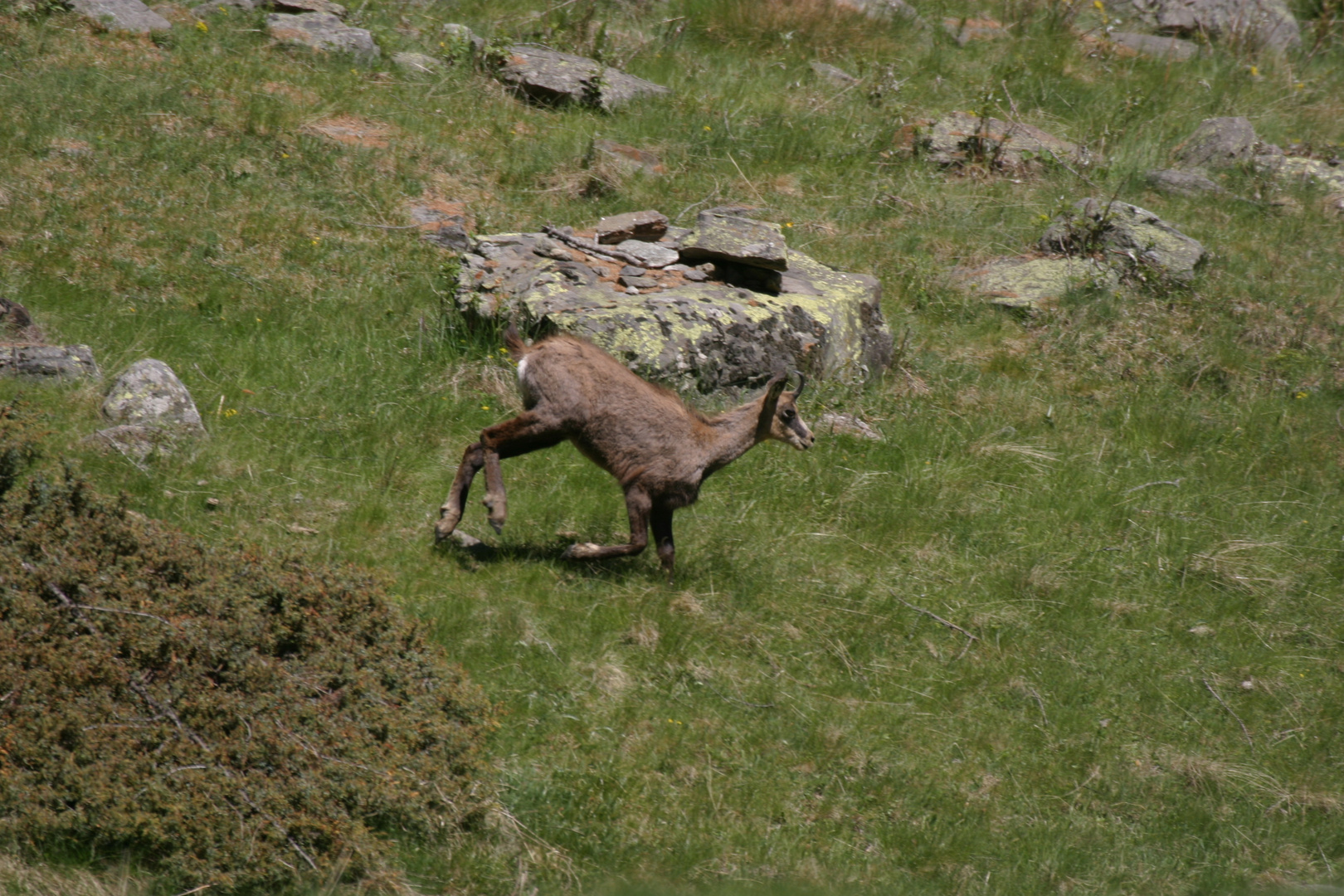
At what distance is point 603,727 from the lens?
630cm

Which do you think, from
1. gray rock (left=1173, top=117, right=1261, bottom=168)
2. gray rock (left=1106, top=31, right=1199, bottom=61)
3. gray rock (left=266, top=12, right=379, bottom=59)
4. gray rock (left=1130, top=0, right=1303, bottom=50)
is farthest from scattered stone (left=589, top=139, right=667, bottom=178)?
gray rock (left=1130, top=0, right=1303, bottom=50)

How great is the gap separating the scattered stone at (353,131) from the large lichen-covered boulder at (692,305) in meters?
3.07

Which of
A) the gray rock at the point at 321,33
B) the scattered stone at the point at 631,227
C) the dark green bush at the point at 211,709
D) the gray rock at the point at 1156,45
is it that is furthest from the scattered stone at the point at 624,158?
the gray rock at the point at 1156,45

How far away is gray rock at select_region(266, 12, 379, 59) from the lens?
14391 mm

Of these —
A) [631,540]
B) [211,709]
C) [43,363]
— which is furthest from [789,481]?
[43,363]

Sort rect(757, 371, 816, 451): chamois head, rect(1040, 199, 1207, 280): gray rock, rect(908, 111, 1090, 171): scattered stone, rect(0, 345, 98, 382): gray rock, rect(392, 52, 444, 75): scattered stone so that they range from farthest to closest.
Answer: rect(908, 111, 1090, 171): scattered stone < rect(392, 52, 444, 75): scattered stone < rect(1040, 199, 1207, 280): gray rock < rect(757, 371, 816, 451): chamois head < rect(0, 345, 98, 382): gray rock

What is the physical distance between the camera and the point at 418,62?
48.4 ft

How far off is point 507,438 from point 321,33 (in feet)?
30.3

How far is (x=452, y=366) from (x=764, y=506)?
8.86ft

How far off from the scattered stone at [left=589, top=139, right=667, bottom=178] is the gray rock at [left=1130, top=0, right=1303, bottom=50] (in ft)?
35.9

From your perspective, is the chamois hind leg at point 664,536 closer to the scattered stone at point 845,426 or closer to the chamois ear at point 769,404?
the chamois ear at point 769,404

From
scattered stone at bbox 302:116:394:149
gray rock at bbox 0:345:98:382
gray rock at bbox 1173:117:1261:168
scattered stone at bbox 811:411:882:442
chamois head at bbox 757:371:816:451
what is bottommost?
scattered stone at bbox 811:411:882:442

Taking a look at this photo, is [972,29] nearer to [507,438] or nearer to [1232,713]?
[1232,713]

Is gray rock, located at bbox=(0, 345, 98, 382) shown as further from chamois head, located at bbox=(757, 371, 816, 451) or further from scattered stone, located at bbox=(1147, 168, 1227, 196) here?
scattered stone, located at bbox=(1147, 168, 1227, 196)
